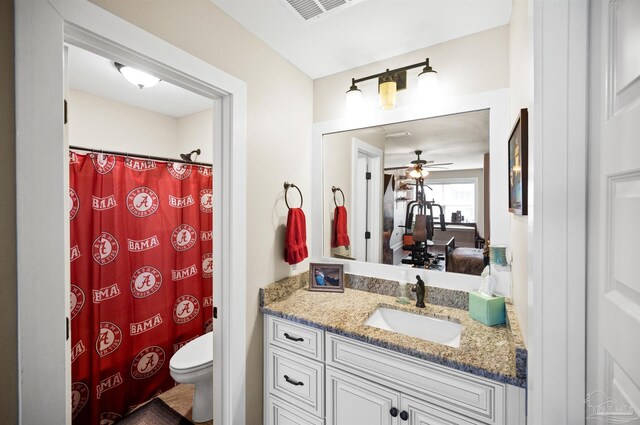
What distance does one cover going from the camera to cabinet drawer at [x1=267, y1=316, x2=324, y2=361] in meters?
1.34

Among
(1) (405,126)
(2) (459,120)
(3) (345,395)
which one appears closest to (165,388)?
(3) (345,395)

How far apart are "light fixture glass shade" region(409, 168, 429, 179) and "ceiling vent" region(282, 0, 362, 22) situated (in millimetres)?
938

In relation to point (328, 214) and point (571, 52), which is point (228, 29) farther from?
point (571, 52)

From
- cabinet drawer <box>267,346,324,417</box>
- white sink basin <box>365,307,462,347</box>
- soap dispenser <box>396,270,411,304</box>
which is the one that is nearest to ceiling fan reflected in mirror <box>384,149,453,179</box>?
soap dispenser <box>396,270,411,304</box>

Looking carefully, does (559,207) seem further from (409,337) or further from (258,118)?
(258,118)

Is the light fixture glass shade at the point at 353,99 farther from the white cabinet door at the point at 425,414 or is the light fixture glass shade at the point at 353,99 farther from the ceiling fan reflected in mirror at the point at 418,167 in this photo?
the white cabinet door at the point at 425,414

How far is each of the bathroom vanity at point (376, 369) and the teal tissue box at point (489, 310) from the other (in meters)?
0.04

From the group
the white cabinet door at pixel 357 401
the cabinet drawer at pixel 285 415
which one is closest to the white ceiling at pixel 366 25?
the white cabinet door at pixel 357 401

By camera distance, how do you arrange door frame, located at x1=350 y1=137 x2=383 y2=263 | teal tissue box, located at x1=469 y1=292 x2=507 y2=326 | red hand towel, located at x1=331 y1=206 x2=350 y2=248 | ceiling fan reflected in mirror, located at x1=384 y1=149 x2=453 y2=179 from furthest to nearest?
red hand towel, located at x1=331 y1=206 x2=350 y2=248 → door frame, located at x1=350 y1=137 x2=383 y2=263 → ceiling fan reflected in mirror, located at x1=384 y1=149 x2=453 y2=179 → teal tissue box, located at x1=469 y1=292 x2=507 y2=326

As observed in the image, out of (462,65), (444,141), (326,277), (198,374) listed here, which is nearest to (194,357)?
(198,374)

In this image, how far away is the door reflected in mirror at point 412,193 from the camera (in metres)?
1.51

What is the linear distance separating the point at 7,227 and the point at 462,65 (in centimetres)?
199

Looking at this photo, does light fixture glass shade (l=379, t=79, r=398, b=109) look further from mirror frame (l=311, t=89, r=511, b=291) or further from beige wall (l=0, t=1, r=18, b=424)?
beige wall (l=0, t=1, r=18, b=424)

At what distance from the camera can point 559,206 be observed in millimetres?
696
